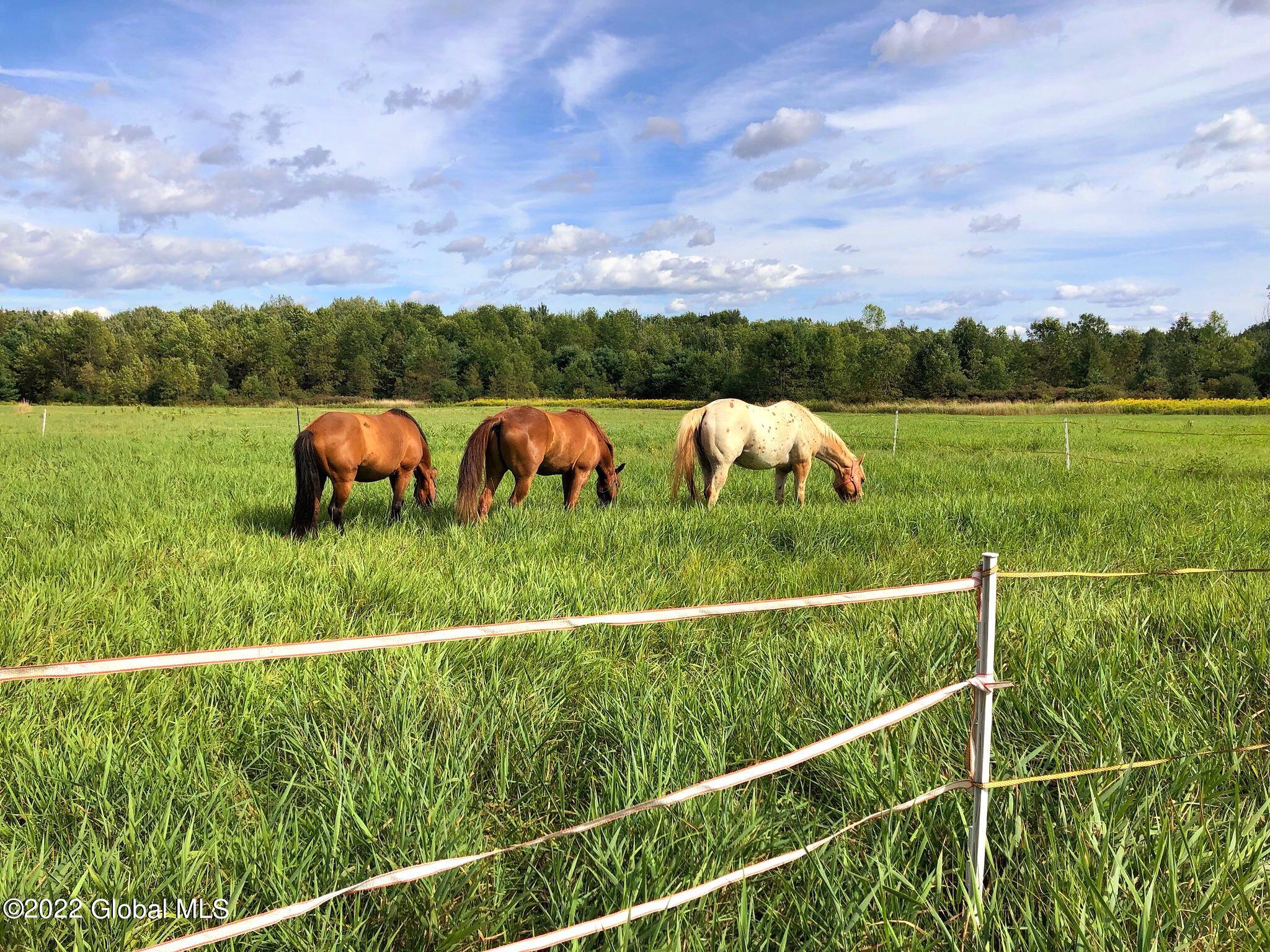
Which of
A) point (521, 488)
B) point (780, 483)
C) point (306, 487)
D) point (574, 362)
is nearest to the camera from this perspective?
point (306, 487)

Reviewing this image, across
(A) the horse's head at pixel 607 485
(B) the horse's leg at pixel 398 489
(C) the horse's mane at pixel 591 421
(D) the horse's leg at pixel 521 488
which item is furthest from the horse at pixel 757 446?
(B) the horse's leg at pixel 398 489

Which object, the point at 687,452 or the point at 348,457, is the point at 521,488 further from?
the point at 687,452

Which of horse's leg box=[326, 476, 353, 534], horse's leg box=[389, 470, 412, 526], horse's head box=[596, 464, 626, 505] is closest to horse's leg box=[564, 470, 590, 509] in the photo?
horse's head box=[596, 464, 626, 505]

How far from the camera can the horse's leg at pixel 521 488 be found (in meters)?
8.35

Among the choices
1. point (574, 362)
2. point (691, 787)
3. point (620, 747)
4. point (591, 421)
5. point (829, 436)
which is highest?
point (574, 362)

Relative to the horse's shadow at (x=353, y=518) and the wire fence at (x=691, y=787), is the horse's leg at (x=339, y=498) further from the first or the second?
the wire fence at (x=691, y=787)

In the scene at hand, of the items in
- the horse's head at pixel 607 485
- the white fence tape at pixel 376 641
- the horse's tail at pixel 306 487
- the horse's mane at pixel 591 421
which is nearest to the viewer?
the white fence tape at pixel 376 641

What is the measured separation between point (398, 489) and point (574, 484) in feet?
7.39

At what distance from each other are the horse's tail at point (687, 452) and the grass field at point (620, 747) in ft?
10.6

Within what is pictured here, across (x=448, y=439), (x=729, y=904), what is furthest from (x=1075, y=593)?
(x=448, y=439)

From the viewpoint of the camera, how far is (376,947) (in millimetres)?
1818

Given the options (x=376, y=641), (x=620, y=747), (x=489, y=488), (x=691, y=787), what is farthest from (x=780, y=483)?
(x=376, y=641)

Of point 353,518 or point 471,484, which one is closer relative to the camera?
point 471,484

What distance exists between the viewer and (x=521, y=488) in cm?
850
